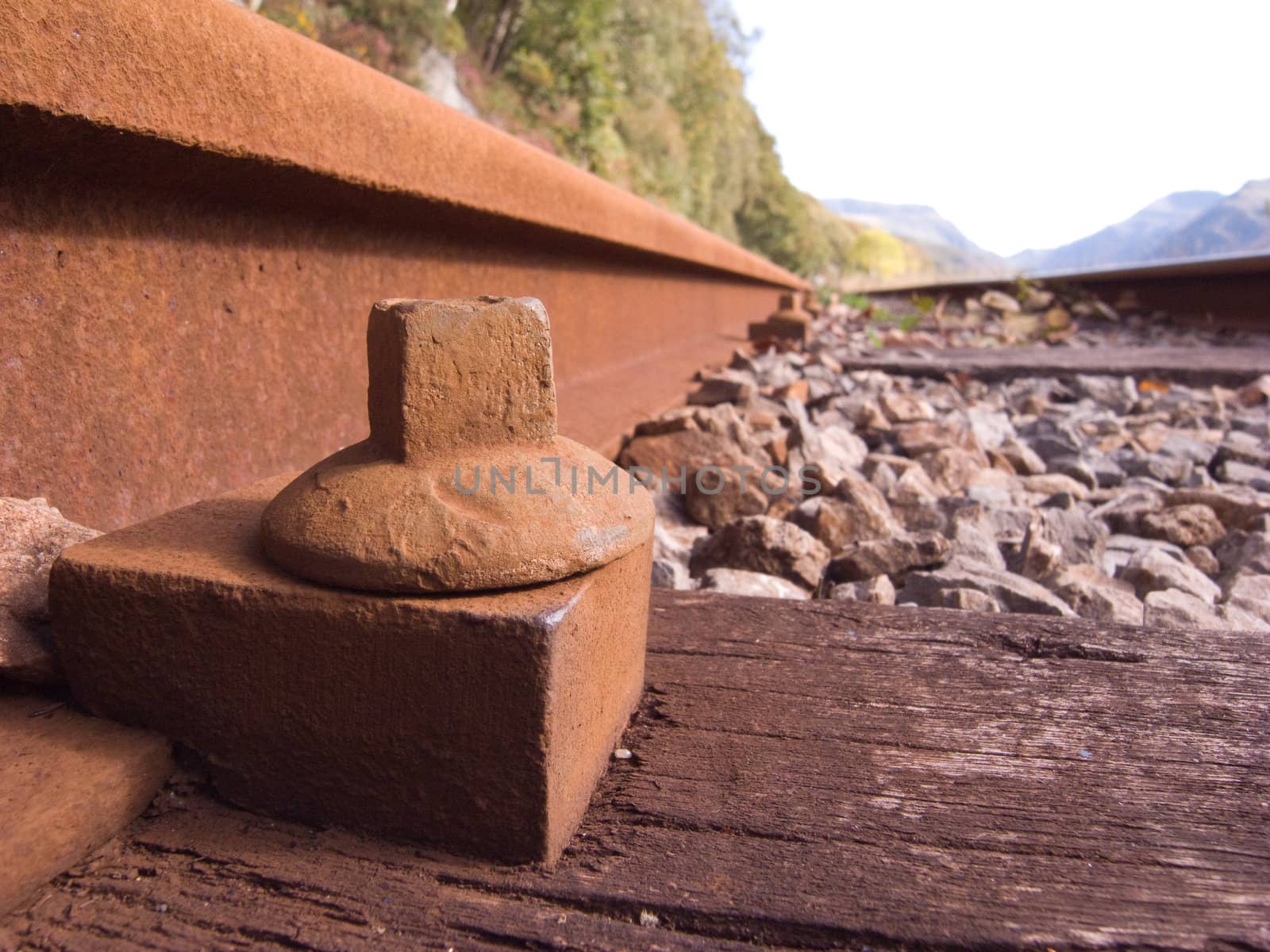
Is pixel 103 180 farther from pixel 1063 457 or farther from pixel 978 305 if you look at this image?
pixel 978 305

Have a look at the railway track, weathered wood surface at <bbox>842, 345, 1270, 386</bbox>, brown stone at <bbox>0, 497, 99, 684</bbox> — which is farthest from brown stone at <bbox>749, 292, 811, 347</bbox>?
brown stone at <bbox>0, 497, 99, 684</bbox>

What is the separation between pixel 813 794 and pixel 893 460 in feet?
7.33

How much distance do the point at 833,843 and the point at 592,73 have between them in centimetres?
1293

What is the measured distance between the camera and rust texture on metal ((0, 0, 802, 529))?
1073mm

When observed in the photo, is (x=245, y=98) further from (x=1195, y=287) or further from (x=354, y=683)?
(x=1195, y=287)

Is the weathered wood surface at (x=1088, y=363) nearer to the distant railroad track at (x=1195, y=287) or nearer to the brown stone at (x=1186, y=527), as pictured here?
the distant railroad track at (x=1195, y=287)

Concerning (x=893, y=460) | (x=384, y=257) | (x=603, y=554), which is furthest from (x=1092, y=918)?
(x=893, y=460)

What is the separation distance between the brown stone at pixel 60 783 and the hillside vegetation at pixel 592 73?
663 cm

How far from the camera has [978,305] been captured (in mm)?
11867

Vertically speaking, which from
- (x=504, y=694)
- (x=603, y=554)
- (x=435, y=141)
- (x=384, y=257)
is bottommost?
(x=504, y=694)

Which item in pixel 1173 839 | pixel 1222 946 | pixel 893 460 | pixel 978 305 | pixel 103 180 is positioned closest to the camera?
pixel 1222 946

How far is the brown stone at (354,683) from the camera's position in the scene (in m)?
0.89

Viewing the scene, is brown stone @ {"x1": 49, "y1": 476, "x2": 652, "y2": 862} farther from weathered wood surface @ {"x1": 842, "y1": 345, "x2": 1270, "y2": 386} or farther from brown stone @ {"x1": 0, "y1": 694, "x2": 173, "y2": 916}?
weathered wood surface @ {"x1": 842, "y1": 345, "x2": 1270, "y2": 386}

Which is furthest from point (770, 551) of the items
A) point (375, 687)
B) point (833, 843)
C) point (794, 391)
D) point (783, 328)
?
point (783, 328)
